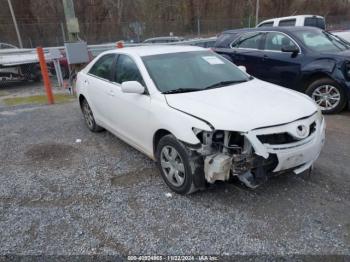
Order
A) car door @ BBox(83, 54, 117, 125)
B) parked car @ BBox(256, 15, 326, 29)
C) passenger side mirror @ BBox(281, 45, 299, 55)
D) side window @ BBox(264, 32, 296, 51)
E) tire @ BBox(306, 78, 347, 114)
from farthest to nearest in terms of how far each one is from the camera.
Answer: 1. parked car @ BBox(256, 15, 326, 29)
2. side window @ BBox(264, 32, 296, 51)
3. passenger side mirror @ BBox(281, 45, 299, 55)
4. tire @ BBox(306, 78, 347, 114)
5. car door @ BBox(83, 54, 117, 125)

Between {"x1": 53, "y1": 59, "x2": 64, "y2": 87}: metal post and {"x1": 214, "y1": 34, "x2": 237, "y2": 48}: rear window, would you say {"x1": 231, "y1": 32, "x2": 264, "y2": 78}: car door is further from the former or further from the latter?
{"x1": 53, "y1": 59, "x2": 64, "y2": 87}: metal post

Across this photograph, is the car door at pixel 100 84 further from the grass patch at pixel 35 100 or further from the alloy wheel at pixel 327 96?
the alloy wheel at pixel 327 96

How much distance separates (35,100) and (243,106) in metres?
7.42

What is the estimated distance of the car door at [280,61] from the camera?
20.9 ft

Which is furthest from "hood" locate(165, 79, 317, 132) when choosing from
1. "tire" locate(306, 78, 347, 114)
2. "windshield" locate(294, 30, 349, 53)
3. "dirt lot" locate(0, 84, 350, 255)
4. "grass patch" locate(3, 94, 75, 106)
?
"grass patch" locate(3, 94, 75, 106)

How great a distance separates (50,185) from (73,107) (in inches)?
164

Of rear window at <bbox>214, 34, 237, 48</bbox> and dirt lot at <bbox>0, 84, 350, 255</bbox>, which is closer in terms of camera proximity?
dirt lot at <bbox>0, 84, 350, 255</bbox>

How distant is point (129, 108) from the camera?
3922mm

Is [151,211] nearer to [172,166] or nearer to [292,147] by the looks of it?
[172,166]

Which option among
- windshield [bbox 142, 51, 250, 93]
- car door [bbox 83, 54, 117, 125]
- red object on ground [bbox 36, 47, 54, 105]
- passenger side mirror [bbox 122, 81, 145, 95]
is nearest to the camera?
passenger side mirror [bbox 122, 81, 145, 95]

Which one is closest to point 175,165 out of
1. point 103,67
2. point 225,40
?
point 103,67

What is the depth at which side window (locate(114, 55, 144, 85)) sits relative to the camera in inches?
155

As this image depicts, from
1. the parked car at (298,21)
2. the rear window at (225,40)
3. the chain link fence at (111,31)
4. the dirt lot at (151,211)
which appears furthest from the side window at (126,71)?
the chain link fence at (111,31)

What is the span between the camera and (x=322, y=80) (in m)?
5.99
